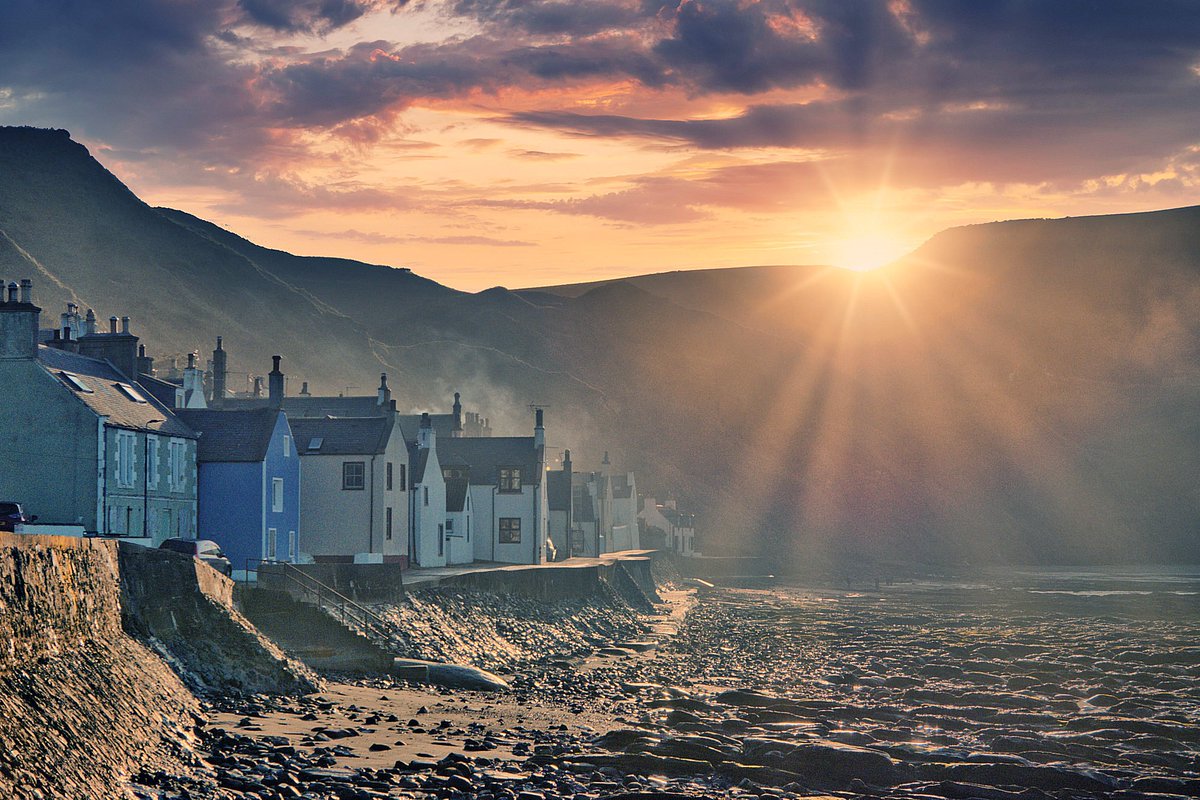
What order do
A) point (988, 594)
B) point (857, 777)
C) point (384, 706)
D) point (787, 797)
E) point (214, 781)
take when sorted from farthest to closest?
point (988, 594) → point (384, 706) → point (857, 777) → point (787, 797) → point (214, 781)

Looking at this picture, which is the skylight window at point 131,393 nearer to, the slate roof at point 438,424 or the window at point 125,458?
the window at point 125,458

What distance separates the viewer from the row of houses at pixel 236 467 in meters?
44.3

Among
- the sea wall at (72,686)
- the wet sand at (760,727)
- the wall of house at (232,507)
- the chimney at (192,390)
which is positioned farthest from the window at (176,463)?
the sea wall at (72,686)

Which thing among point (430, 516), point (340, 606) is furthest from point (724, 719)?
point (430, 516)

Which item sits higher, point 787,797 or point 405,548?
point 405,548

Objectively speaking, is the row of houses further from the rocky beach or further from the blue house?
the rocky beach

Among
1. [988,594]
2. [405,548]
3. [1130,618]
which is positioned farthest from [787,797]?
[988,594]

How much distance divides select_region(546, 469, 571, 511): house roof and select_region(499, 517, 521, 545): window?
1034 cm

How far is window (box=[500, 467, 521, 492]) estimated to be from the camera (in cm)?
→ 7588

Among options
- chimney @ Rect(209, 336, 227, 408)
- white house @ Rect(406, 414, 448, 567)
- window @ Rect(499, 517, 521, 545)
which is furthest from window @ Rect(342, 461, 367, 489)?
window @ Rect(499, 517, 521, 545)

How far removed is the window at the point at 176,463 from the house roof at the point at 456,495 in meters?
22.9

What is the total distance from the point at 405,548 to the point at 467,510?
10.6 meters

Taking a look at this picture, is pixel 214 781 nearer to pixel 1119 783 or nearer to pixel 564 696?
pixel 564 696

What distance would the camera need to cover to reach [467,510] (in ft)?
241
